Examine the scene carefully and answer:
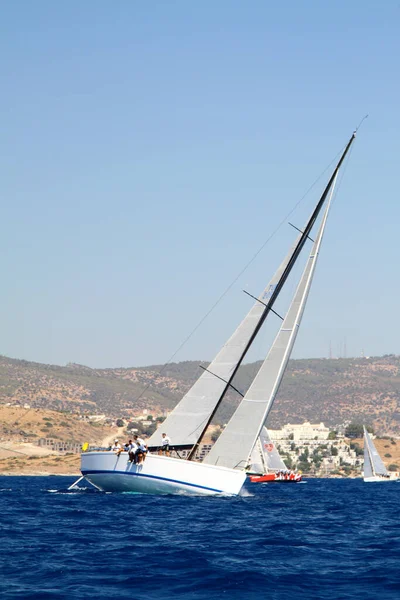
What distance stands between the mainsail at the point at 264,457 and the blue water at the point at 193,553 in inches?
1940

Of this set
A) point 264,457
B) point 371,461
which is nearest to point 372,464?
point 371,461

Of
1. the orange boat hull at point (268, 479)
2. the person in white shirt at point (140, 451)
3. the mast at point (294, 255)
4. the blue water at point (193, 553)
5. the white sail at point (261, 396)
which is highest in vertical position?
the mast at point (294, 255)

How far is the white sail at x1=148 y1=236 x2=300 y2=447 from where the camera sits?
36031 mm

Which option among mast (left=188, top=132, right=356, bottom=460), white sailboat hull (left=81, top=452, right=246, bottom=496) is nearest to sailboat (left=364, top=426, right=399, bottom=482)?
mast (left=188, top=132, right=356, bottom=460)

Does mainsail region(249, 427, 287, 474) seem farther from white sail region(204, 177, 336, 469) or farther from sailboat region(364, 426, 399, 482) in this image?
white sail region(204, 177, 336, 469)

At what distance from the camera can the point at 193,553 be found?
19234 millimetres

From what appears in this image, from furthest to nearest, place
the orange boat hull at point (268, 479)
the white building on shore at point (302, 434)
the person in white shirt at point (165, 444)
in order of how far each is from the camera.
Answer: the white building on shore at point (302, 434) → the orange boat hull at point (268, 479) → the person in white shirt at point (165, 444)

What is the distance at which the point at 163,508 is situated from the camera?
29703mm

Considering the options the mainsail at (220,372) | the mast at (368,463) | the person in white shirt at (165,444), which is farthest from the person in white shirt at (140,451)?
the mast at (368,463)

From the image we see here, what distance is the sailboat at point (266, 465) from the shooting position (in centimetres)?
8069

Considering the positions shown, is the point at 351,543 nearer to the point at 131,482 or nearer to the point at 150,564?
the point at 150,564

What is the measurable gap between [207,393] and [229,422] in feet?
5.15

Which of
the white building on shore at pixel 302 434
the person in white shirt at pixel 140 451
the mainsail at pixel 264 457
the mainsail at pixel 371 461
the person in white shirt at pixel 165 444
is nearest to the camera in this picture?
the person in white shirt at pixel 140 451

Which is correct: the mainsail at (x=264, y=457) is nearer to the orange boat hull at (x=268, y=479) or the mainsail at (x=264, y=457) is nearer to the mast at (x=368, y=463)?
the orange boat hull at (x=268, y=479)
